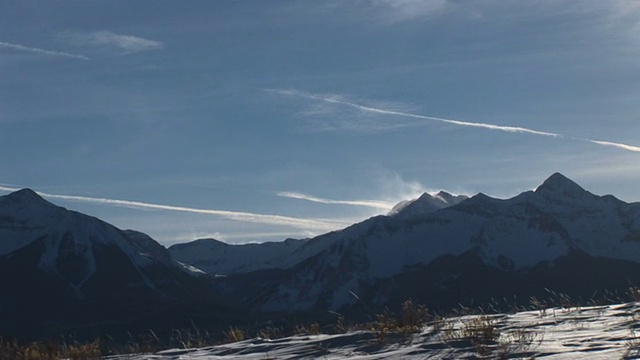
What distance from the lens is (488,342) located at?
10.5 m

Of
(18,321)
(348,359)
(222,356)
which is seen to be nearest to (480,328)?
(348,359)

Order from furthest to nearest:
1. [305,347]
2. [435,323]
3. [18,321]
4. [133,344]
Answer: [18,321] → [133,344] → [435,323] → [305,347]

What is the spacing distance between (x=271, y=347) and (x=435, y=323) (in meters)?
2.62

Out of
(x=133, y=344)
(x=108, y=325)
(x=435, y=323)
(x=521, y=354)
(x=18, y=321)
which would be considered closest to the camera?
(x=521, y=354)

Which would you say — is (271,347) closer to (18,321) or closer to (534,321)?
(534,321)

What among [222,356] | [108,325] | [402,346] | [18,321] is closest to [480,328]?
[402,346]

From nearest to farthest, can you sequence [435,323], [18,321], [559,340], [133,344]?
1. [559,340]
2. [435,323]
3. [133,344]
4. [18,321]

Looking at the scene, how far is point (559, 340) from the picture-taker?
33.2 feet

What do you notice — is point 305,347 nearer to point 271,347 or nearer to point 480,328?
point 271,347

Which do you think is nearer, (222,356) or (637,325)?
(637,325)

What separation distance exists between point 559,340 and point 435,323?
3.41 m

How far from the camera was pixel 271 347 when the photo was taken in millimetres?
13016

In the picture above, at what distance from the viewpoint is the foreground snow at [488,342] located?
9312 millimetres

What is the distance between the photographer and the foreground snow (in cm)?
931
